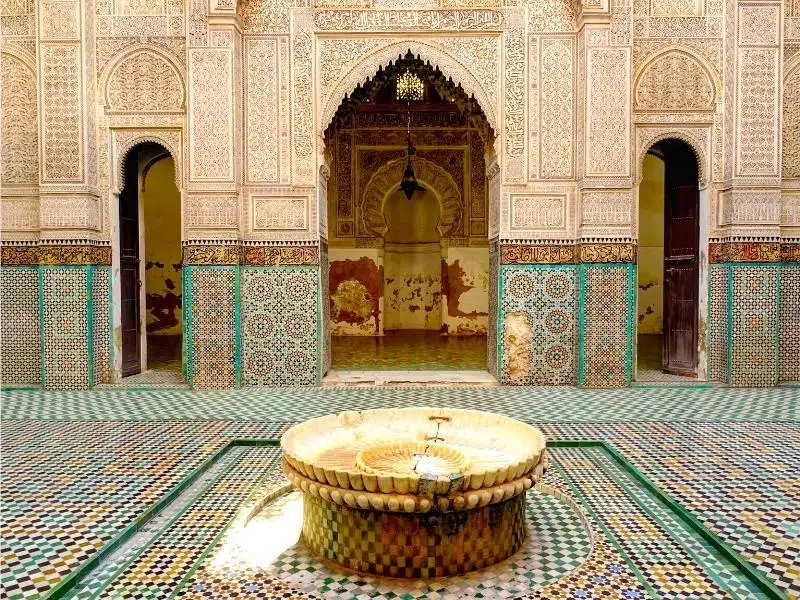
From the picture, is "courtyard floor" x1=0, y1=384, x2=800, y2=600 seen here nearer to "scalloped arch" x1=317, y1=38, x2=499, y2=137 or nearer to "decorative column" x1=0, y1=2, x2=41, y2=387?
"decorative column" x1=0, y1=2, x2=41, y2=387

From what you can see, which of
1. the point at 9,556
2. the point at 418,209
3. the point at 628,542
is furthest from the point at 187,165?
the point at 418,209

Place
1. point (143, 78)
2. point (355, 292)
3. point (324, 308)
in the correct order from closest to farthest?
point (143, 78)
point (324, 308)
point (355, 292)

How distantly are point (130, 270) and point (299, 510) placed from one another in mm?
4211

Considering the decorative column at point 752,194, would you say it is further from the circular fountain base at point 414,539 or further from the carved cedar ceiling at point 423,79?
the circular fountain base at point 414,539

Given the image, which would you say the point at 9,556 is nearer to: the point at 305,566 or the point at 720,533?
the point at 305,566

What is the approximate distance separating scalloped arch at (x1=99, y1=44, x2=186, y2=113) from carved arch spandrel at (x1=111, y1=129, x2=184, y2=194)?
0.21 metres

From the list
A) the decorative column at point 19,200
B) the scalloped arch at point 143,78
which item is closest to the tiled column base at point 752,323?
the scalloped arch at point 143,78

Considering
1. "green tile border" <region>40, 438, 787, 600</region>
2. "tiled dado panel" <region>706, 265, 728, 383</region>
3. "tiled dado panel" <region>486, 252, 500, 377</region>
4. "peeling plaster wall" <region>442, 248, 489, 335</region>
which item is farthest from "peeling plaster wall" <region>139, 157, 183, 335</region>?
"tiled dado panel" <region>706, 265, 728, 383</region>

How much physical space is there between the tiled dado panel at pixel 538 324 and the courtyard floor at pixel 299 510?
2.48 feet

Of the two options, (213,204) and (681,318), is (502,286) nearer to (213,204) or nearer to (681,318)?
(681,318)

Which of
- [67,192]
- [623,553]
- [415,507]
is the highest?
[67,192]

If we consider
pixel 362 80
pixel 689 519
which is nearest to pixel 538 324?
pixel 362 80

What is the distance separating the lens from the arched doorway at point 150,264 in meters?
Answer: 6.03

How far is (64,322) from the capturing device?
18.0ft
